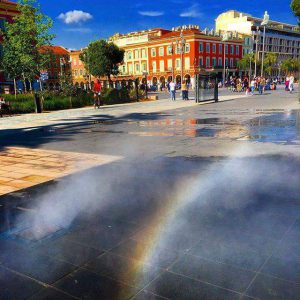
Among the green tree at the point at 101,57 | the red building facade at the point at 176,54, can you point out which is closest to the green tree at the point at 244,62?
the red building facade at the point at 176,54

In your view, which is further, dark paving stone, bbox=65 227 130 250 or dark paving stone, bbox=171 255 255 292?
dark paving stone, bbox=65 227 130 250

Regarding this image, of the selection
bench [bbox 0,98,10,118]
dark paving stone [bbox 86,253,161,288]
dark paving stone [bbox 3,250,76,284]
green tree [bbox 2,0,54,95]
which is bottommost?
dark paving stone [bbox 3,250,76,284]

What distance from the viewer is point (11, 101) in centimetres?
2172

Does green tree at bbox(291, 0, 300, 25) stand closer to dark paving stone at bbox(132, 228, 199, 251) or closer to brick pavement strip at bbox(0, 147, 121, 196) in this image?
brick pavement strip at bbox(0, 147, 121, 196)

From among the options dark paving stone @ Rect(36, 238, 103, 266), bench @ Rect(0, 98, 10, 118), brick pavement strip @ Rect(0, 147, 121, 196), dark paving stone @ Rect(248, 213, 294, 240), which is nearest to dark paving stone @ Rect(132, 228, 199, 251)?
dark paving stone @ Rect(36, 238, 103, 266)

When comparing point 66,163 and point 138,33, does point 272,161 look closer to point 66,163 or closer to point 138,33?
point 66,163

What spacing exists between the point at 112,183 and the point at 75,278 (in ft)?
8.92

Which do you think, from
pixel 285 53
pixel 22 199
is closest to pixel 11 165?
pixel 22 199

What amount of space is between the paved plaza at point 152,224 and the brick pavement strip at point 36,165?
0.02m

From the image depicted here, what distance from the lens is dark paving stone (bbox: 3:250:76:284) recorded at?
9.43 feet

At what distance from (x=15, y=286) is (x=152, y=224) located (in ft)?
5.14

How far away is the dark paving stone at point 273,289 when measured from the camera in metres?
2.47

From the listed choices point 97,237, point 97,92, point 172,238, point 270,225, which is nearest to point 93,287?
point 97,237

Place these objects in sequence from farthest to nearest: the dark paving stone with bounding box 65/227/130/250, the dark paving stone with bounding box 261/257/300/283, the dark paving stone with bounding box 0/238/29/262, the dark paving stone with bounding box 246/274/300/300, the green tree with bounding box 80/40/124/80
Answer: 1. the green tree with bounding box 80/40/124/80
2. the dark paving stone with bounding box 65/227/130/250
3. the dark paving stone with bounding box 0/238/29/262
4. the dark paving stone with bounding box 261/257/300/283
5. the dark paving stone with bounding box 246/274/300/300
